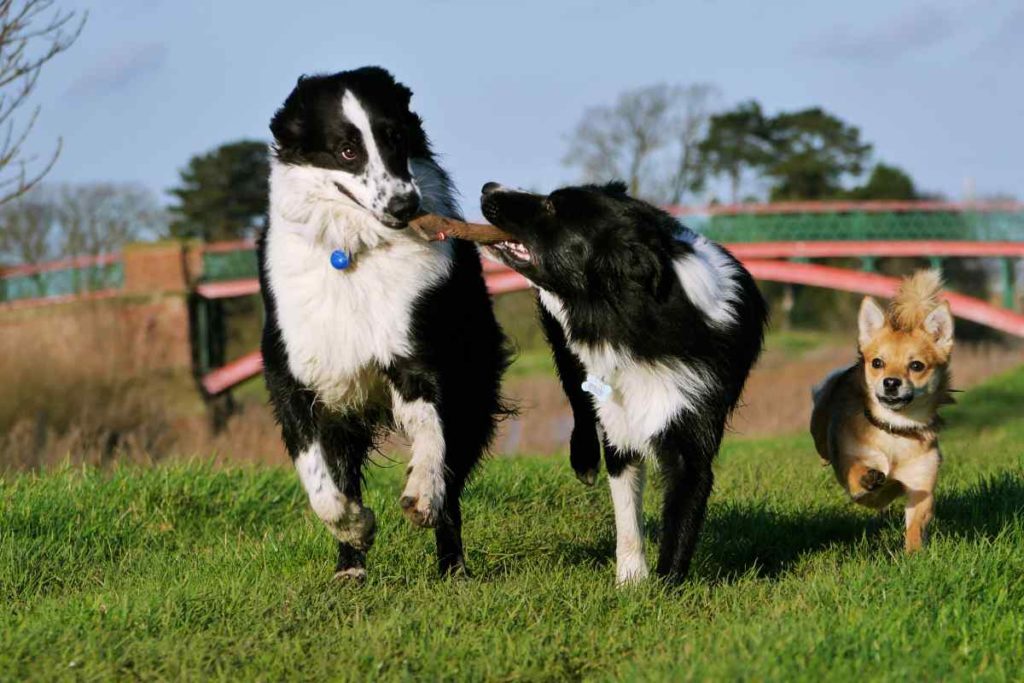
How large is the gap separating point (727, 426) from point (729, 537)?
3.00ft

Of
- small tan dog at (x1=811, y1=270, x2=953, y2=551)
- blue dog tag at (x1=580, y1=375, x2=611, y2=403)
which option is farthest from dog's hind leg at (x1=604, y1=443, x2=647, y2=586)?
small tan dog at (x1=811, y1=270, x2=953, y2=551)

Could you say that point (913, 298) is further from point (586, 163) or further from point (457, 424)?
point (586, 163)

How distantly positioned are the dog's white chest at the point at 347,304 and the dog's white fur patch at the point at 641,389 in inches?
29.4

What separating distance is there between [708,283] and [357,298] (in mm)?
1464

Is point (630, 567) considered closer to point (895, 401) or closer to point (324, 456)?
point (324, 456)

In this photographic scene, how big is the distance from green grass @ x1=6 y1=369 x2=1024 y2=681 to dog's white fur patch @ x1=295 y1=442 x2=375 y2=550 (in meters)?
0.23

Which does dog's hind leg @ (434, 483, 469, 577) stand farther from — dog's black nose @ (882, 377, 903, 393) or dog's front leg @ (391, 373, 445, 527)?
dog's black nose @ (882, 377, 903, 393)

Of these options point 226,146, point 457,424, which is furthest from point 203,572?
point 226,146

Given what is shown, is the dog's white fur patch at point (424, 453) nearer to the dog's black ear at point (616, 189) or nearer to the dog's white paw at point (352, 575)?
the dog's white paw at point (352, 575)

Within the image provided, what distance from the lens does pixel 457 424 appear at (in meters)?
5.38

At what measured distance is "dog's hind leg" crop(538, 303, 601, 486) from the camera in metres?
5.75

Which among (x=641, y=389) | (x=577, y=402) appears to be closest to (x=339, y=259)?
(x=641, y=389)

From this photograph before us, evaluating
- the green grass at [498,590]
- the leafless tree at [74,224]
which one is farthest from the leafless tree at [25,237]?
the green grass at [498,590]

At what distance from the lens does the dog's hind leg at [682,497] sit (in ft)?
16.9
